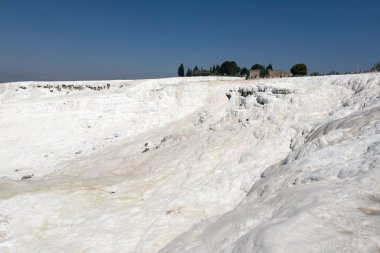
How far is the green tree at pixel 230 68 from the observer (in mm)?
77637

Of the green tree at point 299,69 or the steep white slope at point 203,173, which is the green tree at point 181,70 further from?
the steep white slope at point 203,173

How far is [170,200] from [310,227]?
28.6 ft

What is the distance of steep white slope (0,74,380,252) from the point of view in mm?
10500

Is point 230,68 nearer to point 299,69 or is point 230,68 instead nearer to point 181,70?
point 181,70

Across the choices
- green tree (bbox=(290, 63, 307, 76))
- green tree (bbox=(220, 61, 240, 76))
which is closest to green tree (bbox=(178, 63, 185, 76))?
green tree (bbox=(220, 61, 240, 76))

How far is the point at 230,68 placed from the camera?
258 ft

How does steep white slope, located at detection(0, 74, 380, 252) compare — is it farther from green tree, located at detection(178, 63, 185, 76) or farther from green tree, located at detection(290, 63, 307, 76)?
green tree, located at detection(178, 63, 185, 76)

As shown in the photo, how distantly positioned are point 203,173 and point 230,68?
62.2 metres

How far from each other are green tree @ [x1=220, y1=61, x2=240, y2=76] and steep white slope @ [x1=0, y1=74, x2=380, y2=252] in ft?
144

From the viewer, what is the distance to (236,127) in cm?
2361

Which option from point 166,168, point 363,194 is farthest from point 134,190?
point 363,194

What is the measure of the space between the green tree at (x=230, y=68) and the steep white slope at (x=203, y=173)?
43.8 metres

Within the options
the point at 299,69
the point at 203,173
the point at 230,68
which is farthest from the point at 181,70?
the point at 203,173

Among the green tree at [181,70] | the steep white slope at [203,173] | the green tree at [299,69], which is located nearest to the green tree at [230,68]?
the green tree at [181,70]
